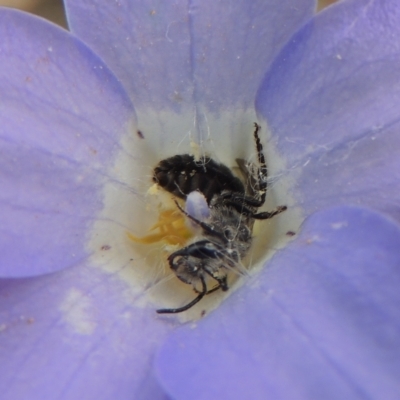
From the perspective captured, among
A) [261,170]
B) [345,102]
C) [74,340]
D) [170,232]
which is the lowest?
[74,340]

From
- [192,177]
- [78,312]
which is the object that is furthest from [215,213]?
[78,312]

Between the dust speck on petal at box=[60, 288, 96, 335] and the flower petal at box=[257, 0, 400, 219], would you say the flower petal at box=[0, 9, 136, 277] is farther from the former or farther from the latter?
the flower petal at box=[257, 0, 400, 219]

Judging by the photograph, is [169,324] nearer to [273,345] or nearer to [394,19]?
[273,345]

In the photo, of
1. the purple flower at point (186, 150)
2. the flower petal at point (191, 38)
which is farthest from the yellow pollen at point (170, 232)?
the flower petal at point (191, 38)

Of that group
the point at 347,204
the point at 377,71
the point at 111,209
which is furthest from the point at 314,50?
the point at 111,209

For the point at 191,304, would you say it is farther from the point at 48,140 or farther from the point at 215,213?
the point at 48,140

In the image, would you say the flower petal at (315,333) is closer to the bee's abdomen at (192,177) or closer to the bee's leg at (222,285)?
the bee's leg at (222,285)

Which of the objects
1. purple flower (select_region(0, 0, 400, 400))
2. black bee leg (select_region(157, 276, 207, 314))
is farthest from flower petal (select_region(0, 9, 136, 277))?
black bee leg (select_region(157, 276, 207, 314))
